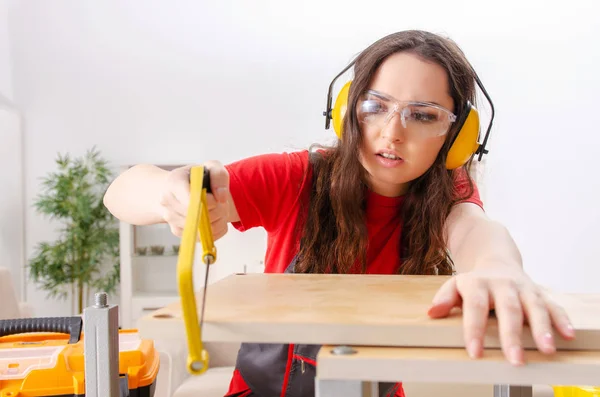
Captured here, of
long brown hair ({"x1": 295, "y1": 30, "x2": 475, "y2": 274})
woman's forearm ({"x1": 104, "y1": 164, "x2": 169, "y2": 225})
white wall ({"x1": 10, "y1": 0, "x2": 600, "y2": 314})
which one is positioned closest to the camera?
woman's forearm ({"x1": 104, "y1": 164, "x2": 169, "y2": 225})

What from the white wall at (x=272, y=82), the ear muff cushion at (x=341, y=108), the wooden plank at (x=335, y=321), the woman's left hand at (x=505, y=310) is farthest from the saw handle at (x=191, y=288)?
the white wall at (x=272, y=82)

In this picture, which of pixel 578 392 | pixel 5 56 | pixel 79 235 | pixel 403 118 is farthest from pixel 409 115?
pixel 5 56

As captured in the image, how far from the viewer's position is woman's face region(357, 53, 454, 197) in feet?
3.84

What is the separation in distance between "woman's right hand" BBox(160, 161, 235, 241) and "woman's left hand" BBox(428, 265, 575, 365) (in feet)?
0.99

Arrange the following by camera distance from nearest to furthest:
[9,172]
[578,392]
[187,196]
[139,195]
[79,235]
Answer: [187,196]
[139,195]
[578,392]
[79,235]
[9,172]

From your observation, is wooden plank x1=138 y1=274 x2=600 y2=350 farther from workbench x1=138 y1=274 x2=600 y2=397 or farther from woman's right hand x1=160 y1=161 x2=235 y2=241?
woman's right hand x1=160 y1=161 x2=235 y2=241

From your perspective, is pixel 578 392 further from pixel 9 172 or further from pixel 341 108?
pixel 9 172

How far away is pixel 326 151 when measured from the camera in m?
1.42

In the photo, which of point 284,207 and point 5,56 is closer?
point 284,207

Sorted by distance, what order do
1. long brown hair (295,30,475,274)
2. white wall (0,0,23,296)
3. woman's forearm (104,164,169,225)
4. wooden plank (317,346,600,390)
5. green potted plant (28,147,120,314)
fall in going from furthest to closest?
white wall (0,0,23,296), green potted plant (28,147,120,314), long brown hair (295,30,475,274), woman's forearm (104,164,169,225), wooden plank (317,346,600,390)

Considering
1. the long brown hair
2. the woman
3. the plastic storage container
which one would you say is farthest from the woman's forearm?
the plastic storage container

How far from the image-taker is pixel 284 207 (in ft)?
4.36

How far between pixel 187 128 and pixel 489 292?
568 centimetres

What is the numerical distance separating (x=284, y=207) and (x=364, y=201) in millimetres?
180
